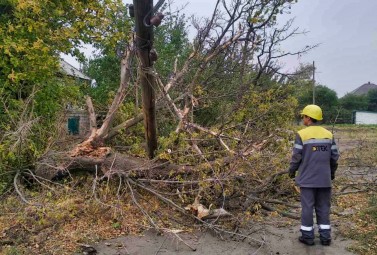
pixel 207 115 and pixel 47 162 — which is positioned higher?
pixel 207 115

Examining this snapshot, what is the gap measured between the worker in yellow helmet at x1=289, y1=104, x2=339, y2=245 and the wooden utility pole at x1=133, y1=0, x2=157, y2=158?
1.79m

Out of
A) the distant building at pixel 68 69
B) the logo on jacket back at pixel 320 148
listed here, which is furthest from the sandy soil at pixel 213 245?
the distant building at pixel 68 69

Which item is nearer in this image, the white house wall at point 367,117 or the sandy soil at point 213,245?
the sandy soil at point 213,245

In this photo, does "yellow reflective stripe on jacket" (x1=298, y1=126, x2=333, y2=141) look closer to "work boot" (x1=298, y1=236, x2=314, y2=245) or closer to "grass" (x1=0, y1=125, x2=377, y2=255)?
"work boot" (x1=298, y1=236, x2=314, y2=245)

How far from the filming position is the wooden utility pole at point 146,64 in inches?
134

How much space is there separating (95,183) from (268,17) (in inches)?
197

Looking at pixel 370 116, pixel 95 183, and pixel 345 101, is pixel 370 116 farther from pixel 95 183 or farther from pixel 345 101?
pixel 95 183

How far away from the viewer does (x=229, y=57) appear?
808cm

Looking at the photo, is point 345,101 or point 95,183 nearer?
point 95,183

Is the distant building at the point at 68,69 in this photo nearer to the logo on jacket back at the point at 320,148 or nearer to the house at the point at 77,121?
the house at the point at 77,121

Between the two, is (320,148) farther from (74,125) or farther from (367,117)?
(367,117)

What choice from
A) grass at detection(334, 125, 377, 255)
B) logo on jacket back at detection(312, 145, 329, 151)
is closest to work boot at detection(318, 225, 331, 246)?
grass at detection(334, 125, 377, 255)

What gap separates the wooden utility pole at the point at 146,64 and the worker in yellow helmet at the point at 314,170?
5.88 ft

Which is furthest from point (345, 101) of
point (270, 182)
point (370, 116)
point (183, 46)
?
point (270, 182)
